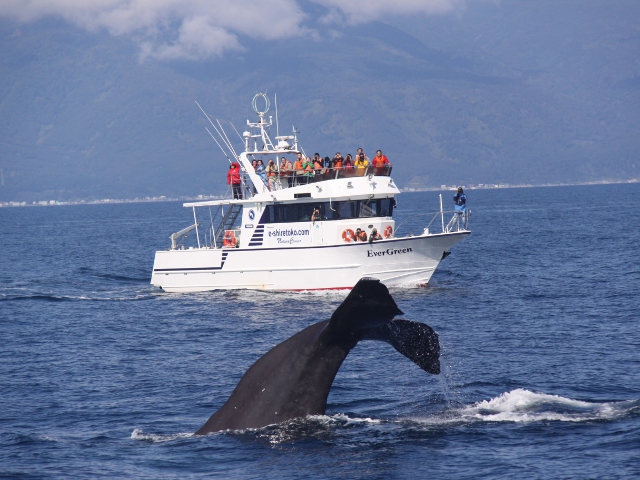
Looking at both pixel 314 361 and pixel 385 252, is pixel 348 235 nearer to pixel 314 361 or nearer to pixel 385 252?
pixel 385 252

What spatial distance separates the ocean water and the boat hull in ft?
3.15

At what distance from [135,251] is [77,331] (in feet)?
131

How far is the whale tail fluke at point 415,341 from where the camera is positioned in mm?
14586

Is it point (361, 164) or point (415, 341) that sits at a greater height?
point (361, 164)

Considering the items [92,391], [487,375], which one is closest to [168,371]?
[92,391]

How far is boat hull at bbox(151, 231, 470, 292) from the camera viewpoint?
38406 mm

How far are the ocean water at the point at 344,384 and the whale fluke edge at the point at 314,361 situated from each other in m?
0.58

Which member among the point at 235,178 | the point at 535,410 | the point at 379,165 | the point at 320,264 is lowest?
the point at 535,410

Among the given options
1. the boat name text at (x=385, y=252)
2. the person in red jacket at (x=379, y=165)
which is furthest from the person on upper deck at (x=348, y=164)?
the boat name text at (x=385, y=252)

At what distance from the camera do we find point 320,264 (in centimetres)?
3881

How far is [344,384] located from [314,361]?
25.2 feet

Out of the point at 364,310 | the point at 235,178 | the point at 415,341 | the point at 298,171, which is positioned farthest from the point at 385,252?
the point at 364,310

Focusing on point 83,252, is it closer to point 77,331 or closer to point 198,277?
point 198,277

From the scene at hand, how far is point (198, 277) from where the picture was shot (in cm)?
4156
